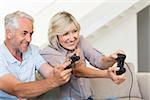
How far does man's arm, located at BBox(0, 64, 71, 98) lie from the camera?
1.56 metres

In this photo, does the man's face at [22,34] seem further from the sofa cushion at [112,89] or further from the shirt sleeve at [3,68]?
the sofa cushion at [112,89]

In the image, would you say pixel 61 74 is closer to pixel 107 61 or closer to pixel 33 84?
pixel 33 84

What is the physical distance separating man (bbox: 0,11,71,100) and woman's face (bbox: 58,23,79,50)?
0.17m

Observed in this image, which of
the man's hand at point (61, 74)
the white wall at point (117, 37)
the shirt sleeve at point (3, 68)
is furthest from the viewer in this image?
the white wall at point (117, 37)

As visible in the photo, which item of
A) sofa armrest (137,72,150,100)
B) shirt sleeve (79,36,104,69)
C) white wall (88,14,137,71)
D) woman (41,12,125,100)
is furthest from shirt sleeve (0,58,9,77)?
white wall (88,14,137,71)

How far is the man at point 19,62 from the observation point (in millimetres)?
1630

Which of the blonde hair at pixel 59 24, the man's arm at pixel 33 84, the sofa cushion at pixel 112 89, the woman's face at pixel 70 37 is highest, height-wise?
the blonde hair at pixel 59 24

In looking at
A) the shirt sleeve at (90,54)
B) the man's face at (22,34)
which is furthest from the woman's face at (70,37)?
the man's face at (22,34)

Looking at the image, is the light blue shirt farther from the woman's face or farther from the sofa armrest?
the sofa armrest

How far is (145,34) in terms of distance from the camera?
429 centimetres

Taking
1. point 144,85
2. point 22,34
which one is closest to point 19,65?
point 22,34

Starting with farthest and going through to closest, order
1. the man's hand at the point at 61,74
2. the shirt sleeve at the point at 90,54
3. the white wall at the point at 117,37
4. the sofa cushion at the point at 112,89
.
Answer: the white wall at the point at 117,37 → the sofa cushion at the point at 112,89 → the shirt sleeve at the point at 90,54 → the man's hand at the point at 61,74

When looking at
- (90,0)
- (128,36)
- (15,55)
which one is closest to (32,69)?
Answer: (15,55)

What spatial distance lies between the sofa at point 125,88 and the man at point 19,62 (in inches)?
20.6
